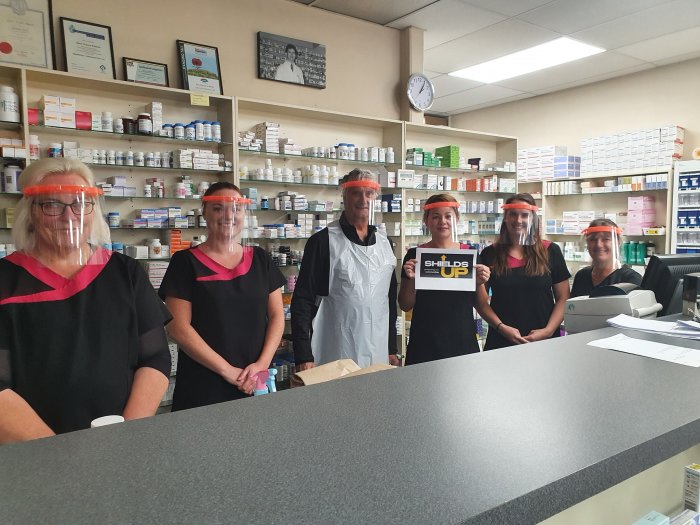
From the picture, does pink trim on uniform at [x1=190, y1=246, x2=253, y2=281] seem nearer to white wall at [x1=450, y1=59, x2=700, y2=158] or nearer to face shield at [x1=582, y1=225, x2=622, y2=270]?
face shield at [x1=582, y1=225, x2=622, y2=270]

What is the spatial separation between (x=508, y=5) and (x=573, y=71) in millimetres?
2301

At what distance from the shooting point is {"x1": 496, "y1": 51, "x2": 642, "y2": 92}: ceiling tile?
19.4ft

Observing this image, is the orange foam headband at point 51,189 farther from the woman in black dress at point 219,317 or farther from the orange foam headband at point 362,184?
the orange foam headband at point 362,184

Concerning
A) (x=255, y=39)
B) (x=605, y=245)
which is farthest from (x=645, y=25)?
(x=255, y=39)

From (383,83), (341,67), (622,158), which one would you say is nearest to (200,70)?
(341,67)

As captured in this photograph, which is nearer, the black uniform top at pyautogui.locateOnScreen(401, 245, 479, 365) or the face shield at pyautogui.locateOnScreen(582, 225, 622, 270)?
the black uniform top at pyautogui.locateOnScreen(401, 245, 479, 365)

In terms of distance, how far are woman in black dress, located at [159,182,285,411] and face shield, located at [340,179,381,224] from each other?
61 cm

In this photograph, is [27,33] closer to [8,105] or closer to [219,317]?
[8,105]

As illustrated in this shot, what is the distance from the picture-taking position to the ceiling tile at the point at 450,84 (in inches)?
263

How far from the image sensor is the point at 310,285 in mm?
2582

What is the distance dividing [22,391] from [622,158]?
663 cm

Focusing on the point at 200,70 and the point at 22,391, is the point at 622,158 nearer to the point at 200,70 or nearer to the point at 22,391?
the point at 200,70

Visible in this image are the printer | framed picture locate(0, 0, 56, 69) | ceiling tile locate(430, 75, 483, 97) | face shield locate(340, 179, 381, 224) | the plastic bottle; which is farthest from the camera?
ceiling tile locate(430, 75, 483, 97)

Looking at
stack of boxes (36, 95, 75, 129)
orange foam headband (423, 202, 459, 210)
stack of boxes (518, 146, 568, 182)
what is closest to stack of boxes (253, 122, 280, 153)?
stack of boxes (36, 95, 75, 129)
